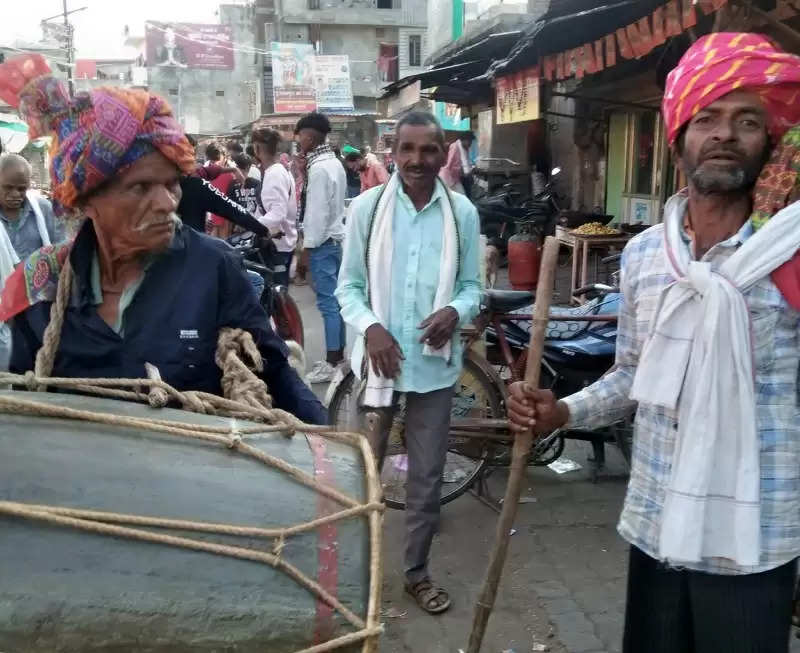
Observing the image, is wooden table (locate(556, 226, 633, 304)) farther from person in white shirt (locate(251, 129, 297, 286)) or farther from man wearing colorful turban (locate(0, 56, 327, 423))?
man wearing colorful turban (locate(0, 56, 327, 423))

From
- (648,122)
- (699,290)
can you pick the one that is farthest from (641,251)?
(648,122)

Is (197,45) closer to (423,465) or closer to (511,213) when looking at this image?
(511,213)

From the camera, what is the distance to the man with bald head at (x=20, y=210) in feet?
13.7

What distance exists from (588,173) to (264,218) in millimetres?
5871

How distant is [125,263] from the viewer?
1.67m

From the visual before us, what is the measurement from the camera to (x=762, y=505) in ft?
5.20

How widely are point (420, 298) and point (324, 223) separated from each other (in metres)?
3.33

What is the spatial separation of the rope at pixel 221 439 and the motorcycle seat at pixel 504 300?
2.36m

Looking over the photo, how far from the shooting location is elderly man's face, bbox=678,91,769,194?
162 centimetres

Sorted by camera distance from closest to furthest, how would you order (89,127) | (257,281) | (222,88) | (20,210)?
(89,127) → (20,210) → (257,281) → (222,88)

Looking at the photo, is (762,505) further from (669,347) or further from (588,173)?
(588,173)

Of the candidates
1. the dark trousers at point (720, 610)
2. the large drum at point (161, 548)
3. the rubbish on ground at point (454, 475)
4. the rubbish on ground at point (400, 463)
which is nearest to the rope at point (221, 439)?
the large drum at point (161, 548)

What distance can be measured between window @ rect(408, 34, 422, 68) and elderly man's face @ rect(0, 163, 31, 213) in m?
39.1

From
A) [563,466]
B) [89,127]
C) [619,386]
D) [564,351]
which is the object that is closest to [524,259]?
[563,466]
